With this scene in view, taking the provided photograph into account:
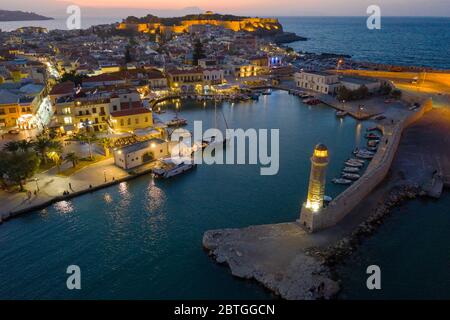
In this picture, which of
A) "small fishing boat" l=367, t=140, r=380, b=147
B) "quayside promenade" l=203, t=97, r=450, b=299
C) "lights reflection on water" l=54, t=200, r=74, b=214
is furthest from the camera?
"small fishing boat" l=367, t=140, r=380, b=147

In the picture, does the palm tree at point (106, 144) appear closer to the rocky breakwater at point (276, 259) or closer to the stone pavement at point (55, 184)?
the stone pavement at point (55, 184)

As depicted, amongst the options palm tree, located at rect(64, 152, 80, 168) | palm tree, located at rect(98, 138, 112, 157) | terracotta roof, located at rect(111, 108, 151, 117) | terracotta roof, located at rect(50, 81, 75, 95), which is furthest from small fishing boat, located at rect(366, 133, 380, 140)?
terracotta roof, located at rect(50, 81, 75, 95)

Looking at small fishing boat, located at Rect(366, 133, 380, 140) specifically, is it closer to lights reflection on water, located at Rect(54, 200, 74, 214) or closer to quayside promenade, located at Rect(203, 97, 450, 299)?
quayside promenade, located at Rect(203, 97, 450, 299)

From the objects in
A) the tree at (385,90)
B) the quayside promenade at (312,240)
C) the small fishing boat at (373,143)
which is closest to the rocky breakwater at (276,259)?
the quayside promenade at (312,240)

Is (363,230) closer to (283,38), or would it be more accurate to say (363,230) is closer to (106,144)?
(106,144)

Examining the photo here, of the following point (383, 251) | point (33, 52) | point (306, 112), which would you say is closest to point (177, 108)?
point (306, 112)
